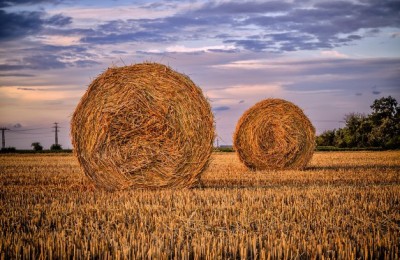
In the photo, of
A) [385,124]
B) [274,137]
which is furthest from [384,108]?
[274,137]

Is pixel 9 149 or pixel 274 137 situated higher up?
pixel 274 137

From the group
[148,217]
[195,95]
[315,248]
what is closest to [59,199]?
[148,217]

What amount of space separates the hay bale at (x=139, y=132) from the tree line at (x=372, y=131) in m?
26.6

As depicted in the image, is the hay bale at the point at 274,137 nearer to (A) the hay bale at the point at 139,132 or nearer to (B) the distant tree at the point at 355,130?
(A) the hay bale at the point at 139,132

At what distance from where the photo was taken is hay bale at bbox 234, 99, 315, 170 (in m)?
13.6

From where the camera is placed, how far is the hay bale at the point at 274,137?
13555mm

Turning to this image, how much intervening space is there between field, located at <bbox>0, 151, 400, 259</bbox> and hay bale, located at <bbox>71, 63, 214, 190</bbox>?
25.2 inches

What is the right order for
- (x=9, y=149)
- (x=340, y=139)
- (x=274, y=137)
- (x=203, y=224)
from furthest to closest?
(x=340, y=139)
(x=9, y=149)
(x=274, y=137)
(x=203, y=224)

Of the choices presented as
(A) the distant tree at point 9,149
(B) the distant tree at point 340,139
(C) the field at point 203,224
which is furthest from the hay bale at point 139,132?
(B) the distant tree at point 340,139

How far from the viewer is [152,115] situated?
8.88m

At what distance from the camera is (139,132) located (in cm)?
891

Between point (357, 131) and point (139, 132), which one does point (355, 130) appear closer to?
point (357, 131)

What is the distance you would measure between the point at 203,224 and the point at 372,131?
31256 millimetres

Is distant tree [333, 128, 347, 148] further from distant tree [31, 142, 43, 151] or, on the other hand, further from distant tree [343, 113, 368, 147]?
distant tree [31, 142, 43, 151]
